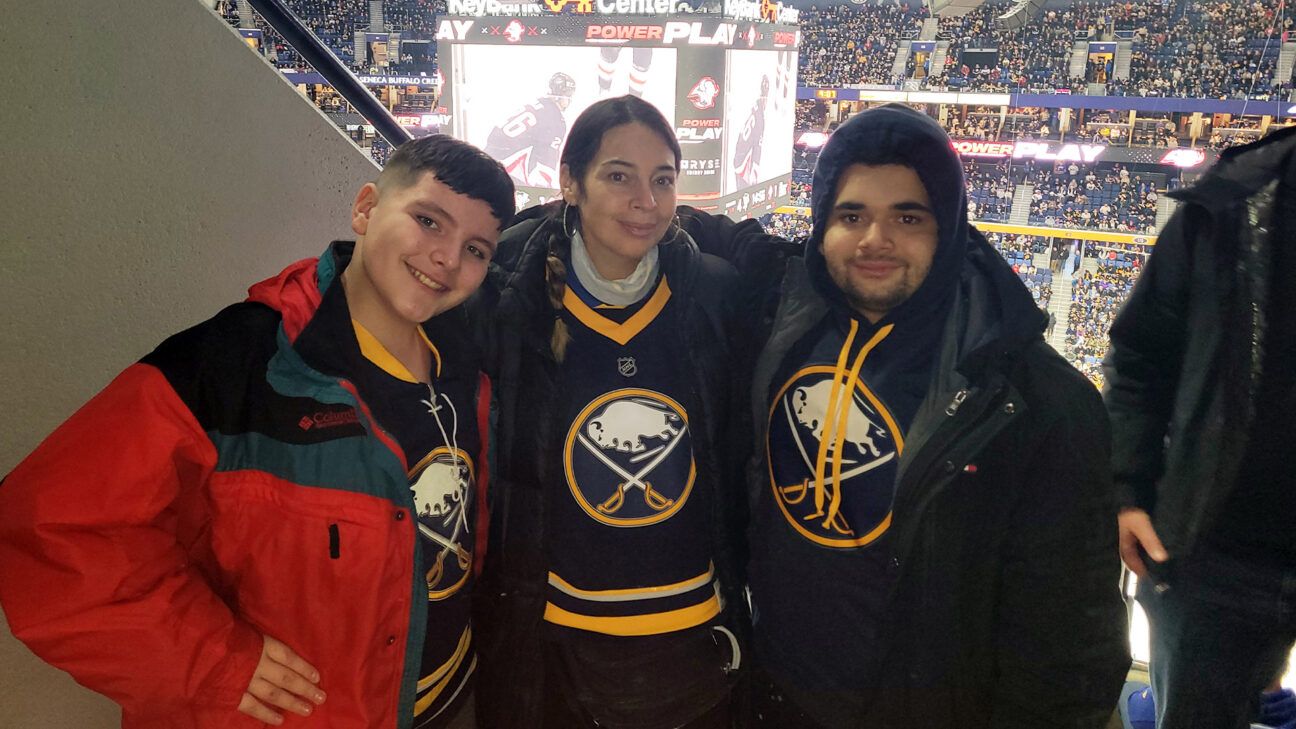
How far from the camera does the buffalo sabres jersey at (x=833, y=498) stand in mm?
1241

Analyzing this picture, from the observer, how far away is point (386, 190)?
48.5 inches

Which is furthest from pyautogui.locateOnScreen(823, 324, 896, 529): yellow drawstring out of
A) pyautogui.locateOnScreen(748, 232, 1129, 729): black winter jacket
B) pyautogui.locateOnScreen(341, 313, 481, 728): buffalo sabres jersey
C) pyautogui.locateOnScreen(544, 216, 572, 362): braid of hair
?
pyautogui.locateOnScreen(341, 313, 481, 728): buffalo sabres jersey

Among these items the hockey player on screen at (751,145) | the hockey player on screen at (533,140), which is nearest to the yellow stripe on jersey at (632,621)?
the hockey player on screen at (533,140)

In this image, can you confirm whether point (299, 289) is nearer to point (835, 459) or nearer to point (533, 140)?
point (835, 459)

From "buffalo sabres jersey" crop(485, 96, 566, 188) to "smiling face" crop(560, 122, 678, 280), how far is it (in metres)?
11.7

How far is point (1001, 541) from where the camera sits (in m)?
1.19

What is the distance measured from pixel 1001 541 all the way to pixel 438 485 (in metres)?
0.92

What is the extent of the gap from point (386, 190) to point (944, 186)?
0.92 m

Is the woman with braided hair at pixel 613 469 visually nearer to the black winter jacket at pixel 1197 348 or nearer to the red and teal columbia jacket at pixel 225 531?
the red and teal columbia jacket at pixel 225 531

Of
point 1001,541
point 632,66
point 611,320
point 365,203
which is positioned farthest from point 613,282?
point 632,66

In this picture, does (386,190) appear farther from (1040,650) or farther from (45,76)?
(1040,650)

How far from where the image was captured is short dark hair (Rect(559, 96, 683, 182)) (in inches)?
57.2

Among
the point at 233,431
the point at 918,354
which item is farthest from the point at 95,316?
the point at 918,354

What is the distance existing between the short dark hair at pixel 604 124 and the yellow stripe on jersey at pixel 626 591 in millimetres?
806
